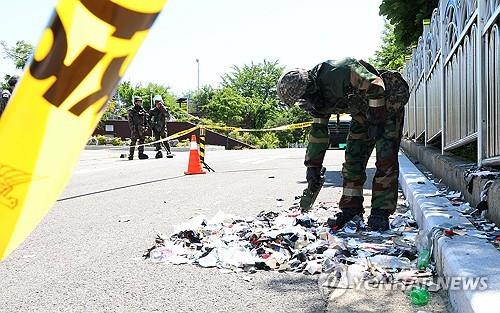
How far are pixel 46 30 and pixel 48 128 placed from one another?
214 millimetres

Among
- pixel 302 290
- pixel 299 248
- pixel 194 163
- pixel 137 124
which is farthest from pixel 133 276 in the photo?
pixel 137 124

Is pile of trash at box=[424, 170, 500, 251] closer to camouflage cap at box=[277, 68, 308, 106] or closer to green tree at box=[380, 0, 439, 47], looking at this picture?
camouflage cap at box=[277, 68, 308, 106]

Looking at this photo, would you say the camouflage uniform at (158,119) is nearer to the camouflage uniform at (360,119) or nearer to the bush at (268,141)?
the camouflage uniform at (360,119)

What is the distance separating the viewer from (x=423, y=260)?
13.2 ft

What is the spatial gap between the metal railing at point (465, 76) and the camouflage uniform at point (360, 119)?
73cm

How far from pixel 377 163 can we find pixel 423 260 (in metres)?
1.59

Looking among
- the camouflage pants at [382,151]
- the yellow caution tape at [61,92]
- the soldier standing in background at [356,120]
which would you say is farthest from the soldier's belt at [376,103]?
the yellow caution tape at [61,92]

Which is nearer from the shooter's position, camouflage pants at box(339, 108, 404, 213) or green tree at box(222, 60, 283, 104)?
camouflage pants at box(339, 108, 404, 213)

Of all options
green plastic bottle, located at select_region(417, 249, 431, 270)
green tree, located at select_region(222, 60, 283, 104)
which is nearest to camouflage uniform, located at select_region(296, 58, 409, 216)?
green plastic bottle, located at select_region(417, 249, 431, 270)

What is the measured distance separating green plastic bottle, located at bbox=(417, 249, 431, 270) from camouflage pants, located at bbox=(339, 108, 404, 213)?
1.30 meters

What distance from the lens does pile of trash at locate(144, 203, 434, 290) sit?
4.10 m

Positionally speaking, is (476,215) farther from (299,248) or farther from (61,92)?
(61,92)

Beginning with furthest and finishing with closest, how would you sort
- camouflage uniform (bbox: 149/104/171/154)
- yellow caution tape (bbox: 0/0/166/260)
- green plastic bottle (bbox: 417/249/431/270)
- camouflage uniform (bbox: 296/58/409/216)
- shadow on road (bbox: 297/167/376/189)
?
camouflage uniform (bbox: 149/104/171/154) → shadow on road (bbox: 297/167/376/189) → camouflage uniform (bbox: 296/58/409/216) → green plastic bottle (bbox: 417/249/431/270) → yellow caution tape (bbox: 0/0/166/260)

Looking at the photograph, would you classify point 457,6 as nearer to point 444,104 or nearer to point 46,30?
point 444,104
